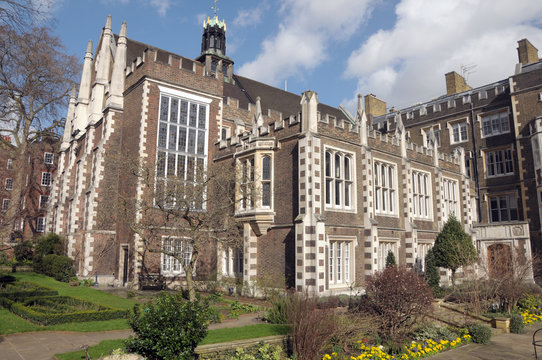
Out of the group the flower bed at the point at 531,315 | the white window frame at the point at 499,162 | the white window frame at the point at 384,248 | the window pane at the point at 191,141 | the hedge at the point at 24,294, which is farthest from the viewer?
the white window frame at the point at 499,162

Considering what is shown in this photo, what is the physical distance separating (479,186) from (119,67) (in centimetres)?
2970

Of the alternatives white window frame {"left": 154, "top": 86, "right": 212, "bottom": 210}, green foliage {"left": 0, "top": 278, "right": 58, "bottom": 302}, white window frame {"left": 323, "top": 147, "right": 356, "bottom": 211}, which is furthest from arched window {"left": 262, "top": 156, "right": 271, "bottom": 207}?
green foliage {"left": 0, "top": 278, "right": 58, "bottom": 302}

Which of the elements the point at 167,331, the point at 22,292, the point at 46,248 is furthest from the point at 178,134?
the point at 167,331

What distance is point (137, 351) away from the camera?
23.2 feet

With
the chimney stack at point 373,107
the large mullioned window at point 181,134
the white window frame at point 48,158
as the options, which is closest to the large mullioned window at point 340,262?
the large mullioned window at point 181,134

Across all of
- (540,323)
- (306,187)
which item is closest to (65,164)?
(306,187)

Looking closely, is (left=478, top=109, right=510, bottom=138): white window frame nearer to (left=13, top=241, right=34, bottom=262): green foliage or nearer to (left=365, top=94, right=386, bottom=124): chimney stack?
(left=365, top=94, right=386, bottom=124): chimney stack

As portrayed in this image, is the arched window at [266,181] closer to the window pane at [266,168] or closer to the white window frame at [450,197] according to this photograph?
the window pane at [266,168]

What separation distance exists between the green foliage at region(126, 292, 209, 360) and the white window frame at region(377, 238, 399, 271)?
15.1m

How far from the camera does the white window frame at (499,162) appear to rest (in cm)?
3088

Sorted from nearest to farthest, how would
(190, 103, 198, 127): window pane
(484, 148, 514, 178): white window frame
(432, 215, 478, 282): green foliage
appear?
1. (432, 215, 478, 282): green foliage
2. (190, 103, 198, 127): window pane
3. (484, 148, 514, 178): white window frame

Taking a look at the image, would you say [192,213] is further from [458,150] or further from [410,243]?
[458,150]

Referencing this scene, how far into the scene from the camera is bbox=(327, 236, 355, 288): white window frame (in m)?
18.3

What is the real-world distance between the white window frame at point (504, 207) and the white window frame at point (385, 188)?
46.3 ft
